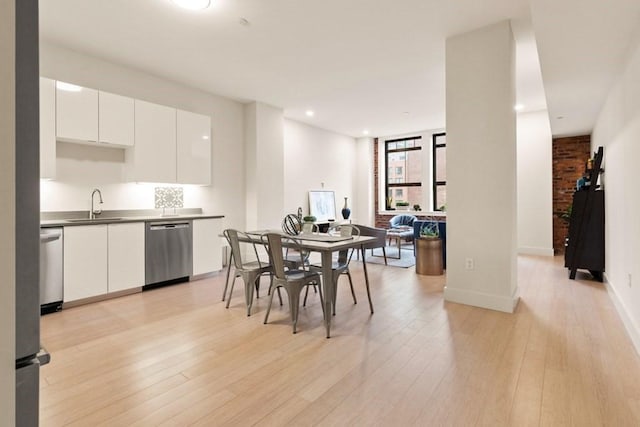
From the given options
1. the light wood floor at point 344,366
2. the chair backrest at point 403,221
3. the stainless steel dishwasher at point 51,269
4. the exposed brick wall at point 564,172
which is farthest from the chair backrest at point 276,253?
the exposed brick wall at point 564,172

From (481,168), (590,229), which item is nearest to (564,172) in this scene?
(590,229)

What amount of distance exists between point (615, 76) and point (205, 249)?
5456mm

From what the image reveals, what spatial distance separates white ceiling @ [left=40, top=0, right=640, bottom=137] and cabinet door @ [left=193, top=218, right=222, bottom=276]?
2.12 m

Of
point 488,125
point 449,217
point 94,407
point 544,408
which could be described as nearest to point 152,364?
point 94,407

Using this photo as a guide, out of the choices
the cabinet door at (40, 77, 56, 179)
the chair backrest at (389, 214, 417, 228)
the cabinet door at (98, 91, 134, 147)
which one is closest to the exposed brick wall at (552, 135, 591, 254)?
the chair backrest at (389, 214, 417, 228)

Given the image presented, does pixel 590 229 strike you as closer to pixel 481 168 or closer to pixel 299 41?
pixel 481 168

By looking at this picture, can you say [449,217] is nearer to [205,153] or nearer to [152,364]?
[152,364]

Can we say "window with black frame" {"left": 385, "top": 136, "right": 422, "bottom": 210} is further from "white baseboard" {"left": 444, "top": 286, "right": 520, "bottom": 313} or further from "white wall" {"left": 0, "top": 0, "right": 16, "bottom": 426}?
"white wall" {"left": 0, "top": 0, "right": 16, "bottom": 426}

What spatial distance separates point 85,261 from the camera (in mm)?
3623

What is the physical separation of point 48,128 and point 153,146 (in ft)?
3.65

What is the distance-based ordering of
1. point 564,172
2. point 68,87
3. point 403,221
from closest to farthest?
1. point 68,87
2. point 564,172
3. point 403,221

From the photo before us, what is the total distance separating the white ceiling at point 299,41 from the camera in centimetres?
302

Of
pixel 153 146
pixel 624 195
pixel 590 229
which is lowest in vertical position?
pixel 590 229

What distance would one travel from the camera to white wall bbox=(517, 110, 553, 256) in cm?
657
